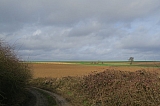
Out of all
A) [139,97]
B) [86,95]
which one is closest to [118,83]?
[139,97]

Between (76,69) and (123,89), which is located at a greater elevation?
(123,89)

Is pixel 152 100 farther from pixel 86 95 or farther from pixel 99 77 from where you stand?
pixel 86 95

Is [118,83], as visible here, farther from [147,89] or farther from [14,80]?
[14,80]

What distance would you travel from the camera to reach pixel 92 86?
2075 centimetres

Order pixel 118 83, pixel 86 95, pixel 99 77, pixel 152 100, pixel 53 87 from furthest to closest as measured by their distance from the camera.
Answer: pixel 53 87 → pixel 86 95 → pixel 99 77 → pixel 118 83 → pixel 152 100

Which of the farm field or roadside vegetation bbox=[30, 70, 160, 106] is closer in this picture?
roadside vegetation bbox=[30, 70, 160, 106]

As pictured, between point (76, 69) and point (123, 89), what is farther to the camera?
point (76, 69)

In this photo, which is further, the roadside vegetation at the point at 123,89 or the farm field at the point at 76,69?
the farm field at the point at 76,69

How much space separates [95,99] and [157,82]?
273 inches

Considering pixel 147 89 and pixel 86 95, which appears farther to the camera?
pixel 86 95

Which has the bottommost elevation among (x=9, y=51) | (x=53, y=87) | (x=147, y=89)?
(x=53, y=87)

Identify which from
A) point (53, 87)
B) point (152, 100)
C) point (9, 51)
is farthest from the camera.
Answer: point (53, 87)

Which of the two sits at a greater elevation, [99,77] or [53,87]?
[99,77]

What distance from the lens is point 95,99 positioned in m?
18.8
